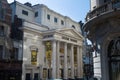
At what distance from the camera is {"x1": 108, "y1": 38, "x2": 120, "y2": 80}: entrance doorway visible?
1283 centimetres

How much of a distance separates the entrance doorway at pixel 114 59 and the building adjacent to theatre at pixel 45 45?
23.1m

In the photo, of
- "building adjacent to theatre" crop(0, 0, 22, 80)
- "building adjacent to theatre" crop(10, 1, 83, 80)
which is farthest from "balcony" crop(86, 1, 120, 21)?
"building adjacent to theatre" crop(10, 1, 83, 80)

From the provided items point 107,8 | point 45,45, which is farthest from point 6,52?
point 107,8

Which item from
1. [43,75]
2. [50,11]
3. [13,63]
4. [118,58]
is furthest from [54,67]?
[118,58]

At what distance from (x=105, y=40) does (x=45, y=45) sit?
2792cm

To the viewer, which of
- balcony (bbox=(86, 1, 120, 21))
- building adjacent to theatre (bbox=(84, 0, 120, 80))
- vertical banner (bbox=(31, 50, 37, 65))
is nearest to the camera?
balcony (bbox=(86, 1, 120, 21))

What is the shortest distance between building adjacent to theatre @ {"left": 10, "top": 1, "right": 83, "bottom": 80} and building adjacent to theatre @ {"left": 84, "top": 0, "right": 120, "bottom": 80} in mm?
22685

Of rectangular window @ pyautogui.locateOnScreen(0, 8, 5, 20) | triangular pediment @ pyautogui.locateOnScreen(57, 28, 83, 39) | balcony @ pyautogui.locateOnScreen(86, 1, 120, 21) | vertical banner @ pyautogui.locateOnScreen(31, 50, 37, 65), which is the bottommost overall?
vertical banner @ pyautogui.locateOnScreen(31, 50, 37, 65)

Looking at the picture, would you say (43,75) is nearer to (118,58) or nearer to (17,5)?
(17,5)

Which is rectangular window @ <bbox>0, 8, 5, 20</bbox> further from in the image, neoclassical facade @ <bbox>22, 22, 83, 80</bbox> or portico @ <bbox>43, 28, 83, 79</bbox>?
portico @ <bbox>43, 28, 83, 79</bbox>

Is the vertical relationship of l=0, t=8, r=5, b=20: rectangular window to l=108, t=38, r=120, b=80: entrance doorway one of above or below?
above

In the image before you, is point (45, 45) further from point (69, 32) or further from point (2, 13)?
point (2, 13)

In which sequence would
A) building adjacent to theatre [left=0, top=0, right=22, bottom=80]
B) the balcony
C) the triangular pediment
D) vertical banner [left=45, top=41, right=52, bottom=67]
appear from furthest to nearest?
the triangular pediment
vertical banner [left=45, top=41, right=52, bottom=67]
building adjacent to theatre [left=0, top=0, right=22, bottom=80]
the balcony

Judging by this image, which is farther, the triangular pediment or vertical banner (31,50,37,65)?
the triangular pediment
